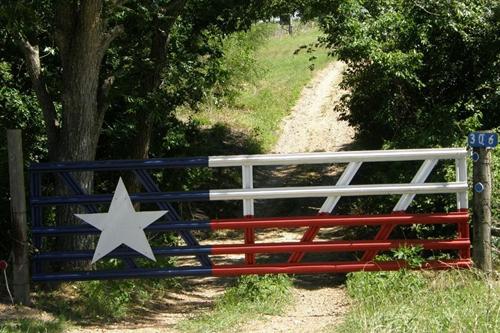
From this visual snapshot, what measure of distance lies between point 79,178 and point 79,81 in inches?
42.7

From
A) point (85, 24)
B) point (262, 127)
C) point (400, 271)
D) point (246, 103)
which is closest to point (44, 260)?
point (85, 24)

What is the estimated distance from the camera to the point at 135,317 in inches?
283

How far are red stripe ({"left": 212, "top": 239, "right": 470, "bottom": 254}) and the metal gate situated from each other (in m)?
0.01

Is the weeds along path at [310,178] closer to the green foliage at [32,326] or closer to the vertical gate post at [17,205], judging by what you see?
the green foliage at [32,326]

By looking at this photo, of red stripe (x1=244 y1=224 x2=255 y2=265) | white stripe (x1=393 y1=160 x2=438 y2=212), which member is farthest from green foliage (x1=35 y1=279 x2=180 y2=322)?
white stripe (x1=393 y1=160 x2=438 y2=212)

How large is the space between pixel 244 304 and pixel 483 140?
3.05 metres

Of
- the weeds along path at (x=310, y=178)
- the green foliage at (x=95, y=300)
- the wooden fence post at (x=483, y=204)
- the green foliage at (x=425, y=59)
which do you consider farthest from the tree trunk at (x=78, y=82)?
the green foliage at (x=425, y=59)

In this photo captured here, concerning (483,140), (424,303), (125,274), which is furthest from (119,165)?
(483,140)

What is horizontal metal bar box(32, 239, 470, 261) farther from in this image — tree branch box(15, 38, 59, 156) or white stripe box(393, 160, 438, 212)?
tree branch box(15, 38, 59, 156)

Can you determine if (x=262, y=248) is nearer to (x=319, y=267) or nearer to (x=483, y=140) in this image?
(x=319, y=267)

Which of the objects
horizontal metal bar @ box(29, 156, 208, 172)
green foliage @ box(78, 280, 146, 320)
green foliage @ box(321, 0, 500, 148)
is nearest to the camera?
horizontal metal bar @ box(29, 156, 208, 172)

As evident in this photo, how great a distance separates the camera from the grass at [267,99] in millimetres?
24312

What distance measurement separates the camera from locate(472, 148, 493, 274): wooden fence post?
682 centimetres

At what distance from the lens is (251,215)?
6844 millimetres
